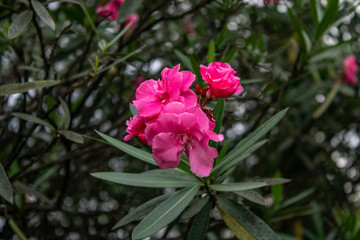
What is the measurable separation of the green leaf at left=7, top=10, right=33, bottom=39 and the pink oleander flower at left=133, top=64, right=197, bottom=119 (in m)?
0.54

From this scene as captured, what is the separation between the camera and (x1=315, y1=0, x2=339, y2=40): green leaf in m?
1.39

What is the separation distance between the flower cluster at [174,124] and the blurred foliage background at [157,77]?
1.19 feet

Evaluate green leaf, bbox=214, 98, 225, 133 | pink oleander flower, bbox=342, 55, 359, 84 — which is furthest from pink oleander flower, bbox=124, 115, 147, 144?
pink oleander flower, bbox=342, 55, 359, 84

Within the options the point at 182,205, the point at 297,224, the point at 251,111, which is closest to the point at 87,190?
the point at 251,111

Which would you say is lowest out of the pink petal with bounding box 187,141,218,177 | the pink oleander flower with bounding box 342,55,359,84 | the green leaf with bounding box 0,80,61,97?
the pink oleander flower with bounding box 342,55,359,84

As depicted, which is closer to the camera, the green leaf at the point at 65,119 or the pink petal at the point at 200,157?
the pink petal at the point at 200,157

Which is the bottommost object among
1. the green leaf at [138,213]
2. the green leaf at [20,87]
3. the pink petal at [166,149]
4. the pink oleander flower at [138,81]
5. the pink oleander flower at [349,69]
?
the pink oleander flower at [349,69]

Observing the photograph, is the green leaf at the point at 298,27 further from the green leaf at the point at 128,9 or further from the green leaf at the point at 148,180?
the green leaf at the point at 148,180

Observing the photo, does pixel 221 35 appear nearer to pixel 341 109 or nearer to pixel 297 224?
pixel 297 224

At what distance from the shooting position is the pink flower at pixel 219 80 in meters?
0.87

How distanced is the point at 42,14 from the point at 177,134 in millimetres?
701

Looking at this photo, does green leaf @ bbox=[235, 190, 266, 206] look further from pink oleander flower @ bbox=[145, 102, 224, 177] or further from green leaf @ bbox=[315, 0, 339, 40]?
Answer: green leaf @ bbox=[315, 0, 339, 40]

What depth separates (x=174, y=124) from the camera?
2.49ft

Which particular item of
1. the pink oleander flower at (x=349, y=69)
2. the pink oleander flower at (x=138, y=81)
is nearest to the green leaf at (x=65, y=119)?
the pink oleander flower at (x=138, y=81)
